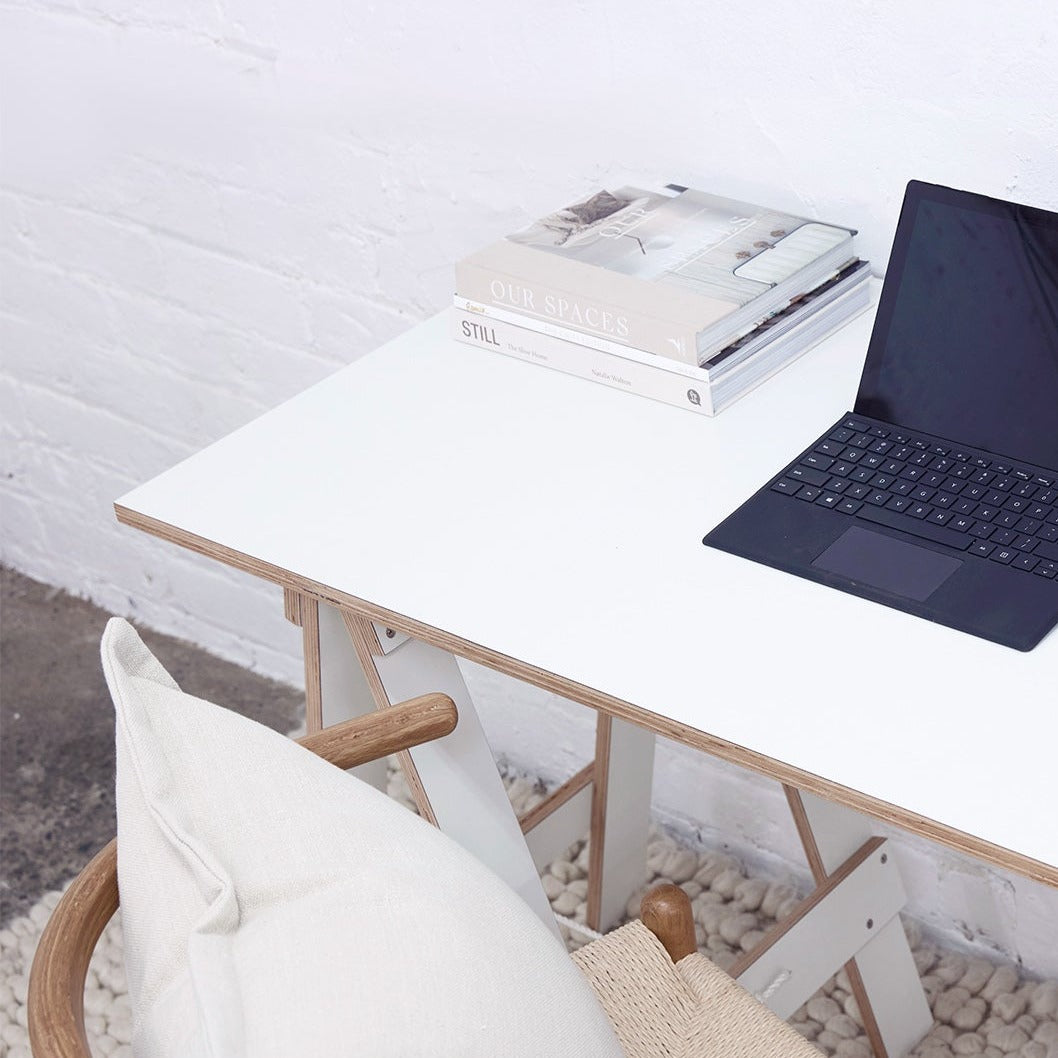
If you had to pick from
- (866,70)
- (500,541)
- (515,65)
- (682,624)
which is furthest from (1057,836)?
(515,65)

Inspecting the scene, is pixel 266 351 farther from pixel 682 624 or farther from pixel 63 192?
pixel 682 624

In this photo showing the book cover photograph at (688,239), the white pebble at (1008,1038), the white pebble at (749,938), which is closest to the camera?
the book cover photograph at (688,239)

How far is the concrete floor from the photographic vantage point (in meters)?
1.82

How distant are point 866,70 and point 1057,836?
696mm

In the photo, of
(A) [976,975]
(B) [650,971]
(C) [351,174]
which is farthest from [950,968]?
(C) [351,174]

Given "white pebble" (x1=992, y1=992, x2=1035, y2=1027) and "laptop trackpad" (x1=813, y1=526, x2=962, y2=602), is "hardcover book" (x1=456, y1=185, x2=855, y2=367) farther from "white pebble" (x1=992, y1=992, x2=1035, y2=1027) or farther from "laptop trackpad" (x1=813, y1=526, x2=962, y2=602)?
"white pebble" (x1=992, y1=992, x2=1035, y2=1027)

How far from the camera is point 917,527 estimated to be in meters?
0.97

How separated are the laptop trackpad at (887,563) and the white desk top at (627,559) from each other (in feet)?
0.07

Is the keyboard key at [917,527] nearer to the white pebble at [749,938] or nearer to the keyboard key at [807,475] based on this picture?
the keyboard key at [807,475]

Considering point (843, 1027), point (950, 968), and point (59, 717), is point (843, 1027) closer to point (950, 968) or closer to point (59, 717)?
point (950, 968)

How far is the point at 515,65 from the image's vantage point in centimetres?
142

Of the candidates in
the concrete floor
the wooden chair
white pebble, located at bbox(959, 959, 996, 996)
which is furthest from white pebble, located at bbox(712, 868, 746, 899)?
the wooden chair

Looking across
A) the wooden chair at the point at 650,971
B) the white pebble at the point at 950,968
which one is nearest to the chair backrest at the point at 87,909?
the wooden chair at the point at 650,971

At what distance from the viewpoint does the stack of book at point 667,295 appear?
1.12 metres
